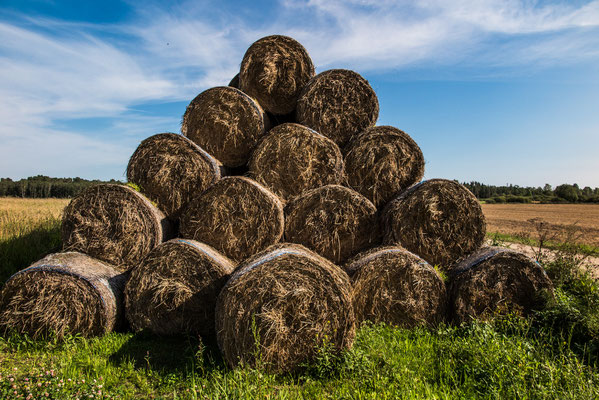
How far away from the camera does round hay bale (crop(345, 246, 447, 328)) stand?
184 inches

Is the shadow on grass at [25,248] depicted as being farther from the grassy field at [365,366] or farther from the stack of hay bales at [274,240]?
the grassy field at [365,366]

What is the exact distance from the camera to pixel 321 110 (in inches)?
229

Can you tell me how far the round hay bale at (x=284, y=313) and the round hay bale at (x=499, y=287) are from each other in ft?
5.95

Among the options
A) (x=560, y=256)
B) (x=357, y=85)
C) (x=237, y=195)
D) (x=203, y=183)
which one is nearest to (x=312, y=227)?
(x=237, y=195)

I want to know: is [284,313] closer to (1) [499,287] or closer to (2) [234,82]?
(1) [499,287]

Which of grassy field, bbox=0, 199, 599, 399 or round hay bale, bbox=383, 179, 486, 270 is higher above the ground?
round hay bale, bbox=383, 179, 486, 270

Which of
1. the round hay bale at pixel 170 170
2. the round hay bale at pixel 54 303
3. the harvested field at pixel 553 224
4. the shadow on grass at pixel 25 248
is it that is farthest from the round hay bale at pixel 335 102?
the shadow on grass at pixel 25 248

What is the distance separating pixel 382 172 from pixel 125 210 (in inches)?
148

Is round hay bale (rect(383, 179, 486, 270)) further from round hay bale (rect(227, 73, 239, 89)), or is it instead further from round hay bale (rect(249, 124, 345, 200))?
round hay bale (rect(227, 73, 239, 89))

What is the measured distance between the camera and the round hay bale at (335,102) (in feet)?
19.1

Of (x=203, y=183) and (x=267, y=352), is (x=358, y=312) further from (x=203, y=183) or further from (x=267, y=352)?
(x=203, y=183)

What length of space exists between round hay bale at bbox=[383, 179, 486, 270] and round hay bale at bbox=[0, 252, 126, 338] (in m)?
3.96

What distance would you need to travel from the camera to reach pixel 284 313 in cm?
385

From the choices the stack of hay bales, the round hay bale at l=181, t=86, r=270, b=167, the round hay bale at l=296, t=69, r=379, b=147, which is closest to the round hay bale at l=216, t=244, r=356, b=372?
the stack of hay bales
